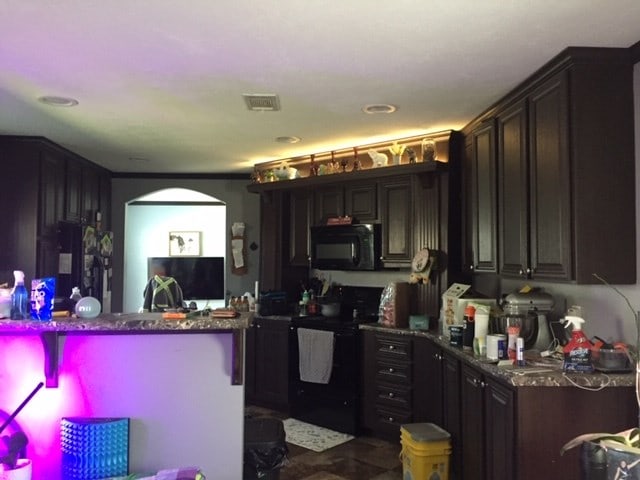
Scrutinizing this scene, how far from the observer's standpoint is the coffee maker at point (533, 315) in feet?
9.98

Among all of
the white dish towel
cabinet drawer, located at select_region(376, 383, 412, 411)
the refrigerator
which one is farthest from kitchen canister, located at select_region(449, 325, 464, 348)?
the refrigerator

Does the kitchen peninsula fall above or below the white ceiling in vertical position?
below

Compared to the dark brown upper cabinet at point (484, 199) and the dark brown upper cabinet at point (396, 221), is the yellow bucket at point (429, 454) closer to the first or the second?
the dark brown upper cabinet at point (484, 199)

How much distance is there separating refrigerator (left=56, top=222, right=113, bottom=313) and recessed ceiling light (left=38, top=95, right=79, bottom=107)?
1.76 meters

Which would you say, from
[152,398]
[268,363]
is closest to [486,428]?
[152,398]

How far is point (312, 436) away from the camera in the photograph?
14.5ft

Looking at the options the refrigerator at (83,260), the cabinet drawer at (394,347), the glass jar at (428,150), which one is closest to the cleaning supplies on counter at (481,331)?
the cabinet drawer at (394,347)

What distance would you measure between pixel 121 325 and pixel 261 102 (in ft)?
5.66

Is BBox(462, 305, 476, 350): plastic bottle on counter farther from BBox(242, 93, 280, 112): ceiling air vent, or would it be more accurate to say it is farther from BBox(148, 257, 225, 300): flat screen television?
BBox(148, 257, 225, 300): flat screen television

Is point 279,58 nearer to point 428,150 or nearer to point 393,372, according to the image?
point 428,150

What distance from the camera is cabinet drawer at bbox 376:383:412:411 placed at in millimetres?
4117

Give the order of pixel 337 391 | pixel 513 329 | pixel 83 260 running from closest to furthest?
pixel 513 329 < pixel 337 391 < pixel 83 260

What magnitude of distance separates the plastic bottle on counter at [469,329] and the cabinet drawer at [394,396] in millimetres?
996

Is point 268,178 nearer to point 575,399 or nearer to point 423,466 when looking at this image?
point 423,466
